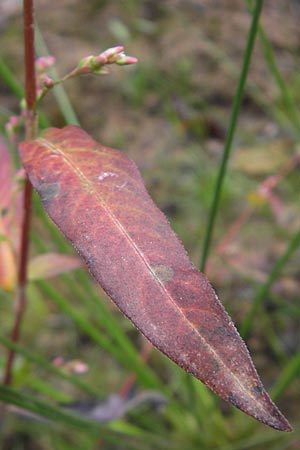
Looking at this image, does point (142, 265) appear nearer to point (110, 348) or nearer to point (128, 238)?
point (128, 238)

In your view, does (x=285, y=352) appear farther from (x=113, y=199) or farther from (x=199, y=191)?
(x=113, y=199)

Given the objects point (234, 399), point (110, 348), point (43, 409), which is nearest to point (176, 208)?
point (110, 348)

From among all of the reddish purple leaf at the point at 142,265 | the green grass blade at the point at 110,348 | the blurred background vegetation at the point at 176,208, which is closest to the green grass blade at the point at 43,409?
the blurred background vegetation at the point at 176,208

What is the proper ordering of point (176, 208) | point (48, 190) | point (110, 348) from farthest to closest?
1. point (176, 208)
2. point (110, 348)
3. point (48, 190)

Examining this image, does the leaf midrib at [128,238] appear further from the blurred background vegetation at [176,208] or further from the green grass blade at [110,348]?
the green grass blade at [110,348]

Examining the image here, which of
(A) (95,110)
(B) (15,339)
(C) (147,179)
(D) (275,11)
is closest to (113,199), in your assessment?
(B) (15,339)

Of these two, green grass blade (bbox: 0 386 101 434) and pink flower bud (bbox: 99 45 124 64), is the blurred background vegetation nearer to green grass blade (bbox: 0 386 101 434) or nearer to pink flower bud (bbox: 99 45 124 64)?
green grass blade (bbox: 0 386 101 434)
